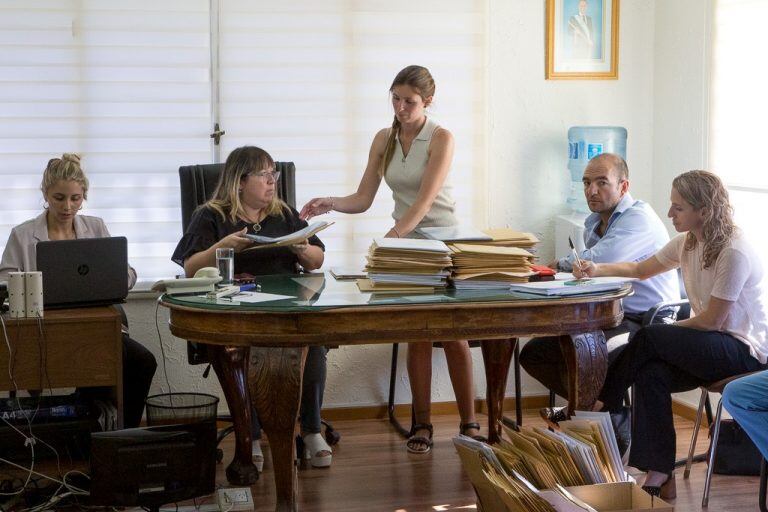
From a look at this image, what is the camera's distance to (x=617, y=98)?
15.9 ft

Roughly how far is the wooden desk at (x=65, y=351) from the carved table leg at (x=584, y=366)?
1.47 m

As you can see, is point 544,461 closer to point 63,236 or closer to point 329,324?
point 329,324

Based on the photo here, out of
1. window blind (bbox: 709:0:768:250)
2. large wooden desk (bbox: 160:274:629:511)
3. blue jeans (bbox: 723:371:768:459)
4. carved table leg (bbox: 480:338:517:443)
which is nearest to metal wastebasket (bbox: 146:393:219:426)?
large wooden desk (bbox: 160:274:629:511)

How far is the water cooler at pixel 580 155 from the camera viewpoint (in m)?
4.63

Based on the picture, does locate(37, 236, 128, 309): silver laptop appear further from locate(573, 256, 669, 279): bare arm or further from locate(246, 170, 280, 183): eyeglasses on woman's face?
locate(573, 256, 669, 279): bare arm

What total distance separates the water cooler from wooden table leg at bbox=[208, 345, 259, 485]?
172 cm

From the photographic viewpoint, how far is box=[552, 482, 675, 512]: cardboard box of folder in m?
2.41

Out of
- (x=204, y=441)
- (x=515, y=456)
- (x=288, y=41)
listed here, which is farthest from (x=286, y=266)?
(x=515, y=456)

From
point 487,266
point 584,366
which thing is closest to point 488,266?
point 487,266

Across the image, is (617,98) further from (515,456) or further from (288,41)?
(515,456)

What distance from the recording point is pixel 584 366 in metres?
3.26

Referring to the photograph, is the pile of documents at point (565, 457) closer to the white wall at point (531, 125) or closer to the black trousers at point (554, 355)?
the black trousers at point (554, 355)

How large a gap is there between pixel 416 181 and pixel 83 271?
4.43 ft

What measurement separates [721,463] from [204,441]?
188cm
